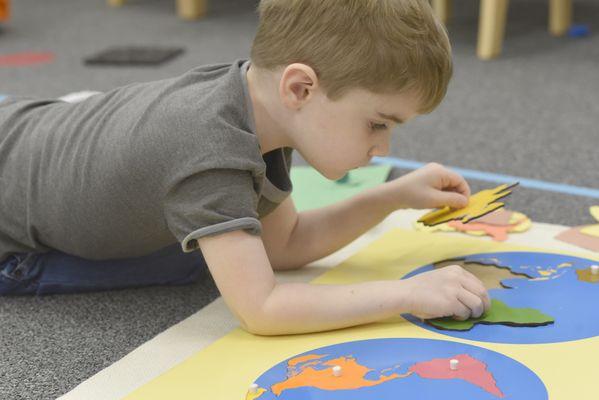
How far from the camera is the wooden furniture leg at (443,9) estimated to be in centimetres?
245

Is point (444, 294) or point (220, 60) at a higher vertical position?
point (444, 294)

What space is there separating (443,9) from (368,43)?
67.5 inches

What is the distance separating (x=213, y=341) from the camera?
896 mm

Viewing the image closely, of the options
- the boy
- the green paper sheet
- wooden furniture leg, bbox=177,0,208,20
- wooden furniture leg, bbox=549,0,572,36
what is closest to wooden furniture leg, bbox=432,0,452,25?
wooden furniture leg, bbox=549,0,572,36

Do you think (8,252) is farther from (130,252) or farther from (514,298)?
(514,298)

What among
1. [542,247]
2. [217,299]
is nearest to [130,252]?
[217,299]

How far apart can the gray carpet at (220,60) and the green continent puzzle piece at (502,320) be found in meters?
0.29

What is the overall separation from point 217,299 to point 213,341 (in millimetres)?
114

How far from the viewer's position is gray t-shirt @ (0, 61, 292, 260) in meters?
0.83

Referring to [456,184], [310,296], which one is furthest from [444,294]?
[456,184]

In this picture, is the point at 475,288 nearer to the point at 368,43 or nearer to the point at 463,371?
the point at 463,371

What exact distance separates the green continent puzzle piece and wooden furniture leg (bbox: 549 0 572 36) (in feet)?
5.32

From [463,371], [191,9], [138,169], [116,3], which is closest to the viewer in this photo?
[463,371]

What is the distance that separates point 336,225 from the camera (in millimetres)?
1050
